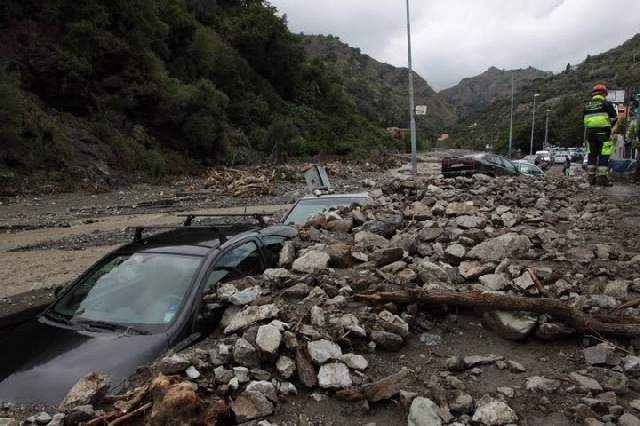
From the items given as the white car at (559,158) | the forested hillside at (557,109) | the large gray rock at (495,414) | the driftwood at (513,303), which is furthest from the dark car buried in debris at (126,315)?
the forested hillside at (557,109)

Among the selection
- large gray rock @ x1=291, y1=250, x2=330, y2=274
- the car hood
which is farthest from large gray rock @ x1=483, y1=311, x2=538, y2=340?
the car hood

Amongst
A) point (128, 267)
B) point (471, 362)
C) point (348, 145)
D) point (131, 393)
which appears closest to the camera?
point (131, 393)

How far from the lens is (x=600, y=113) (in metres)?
10.1

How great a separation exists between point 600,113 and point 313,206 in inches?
248

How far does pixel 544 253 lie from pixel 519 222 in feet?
5.50

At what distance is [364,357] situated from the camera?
350cm

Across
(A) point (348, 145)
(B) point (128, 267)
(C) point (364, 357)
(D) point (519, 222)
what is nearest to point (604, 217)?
(D) point (519, 222)

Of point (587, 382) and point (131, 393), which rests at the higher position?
point (131, 393)

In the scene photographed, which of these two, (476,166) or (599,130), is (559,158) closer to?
(476,166)

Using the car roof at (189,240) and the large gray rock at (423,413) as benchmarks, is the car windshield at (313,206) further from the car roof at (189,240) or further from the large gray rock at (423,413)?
the large gray rock at (423,413)

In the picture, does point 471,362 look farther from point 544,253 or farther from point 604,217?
point 604,217

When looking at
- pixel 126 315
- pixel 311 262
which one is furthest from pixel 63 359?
pixel 311 262

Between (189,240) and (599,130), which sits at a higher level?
(599,130)

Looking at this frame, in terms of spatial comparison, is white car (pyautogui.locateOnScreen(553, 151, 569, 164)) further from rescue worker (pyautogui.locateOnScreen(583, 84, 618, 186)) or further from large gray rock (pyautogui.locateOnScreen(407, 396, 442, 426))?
large gray rock (pyautogui.locateOnScreen(407, 396, 442, 426))
